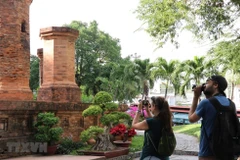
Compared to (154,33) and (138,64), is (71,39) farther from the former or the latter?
(138,64)

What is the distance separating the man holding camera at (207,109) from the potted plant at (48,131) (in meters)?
6.62

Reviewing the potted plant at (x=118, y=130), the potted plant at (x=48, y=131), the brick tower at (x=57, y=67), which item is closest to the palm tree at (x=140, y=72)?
the brick tower at (x=57, y=67)

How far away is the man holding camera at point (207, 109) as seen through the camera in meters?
3.91

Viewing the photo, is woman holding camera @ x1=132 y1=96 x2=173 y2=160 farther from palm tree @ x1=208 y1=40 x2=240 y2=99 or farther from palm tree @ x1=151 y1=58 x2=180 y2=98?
palm tree @ x1=151 y1=58 x2=180 y2=98

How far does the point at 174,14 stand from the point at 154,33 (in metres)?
1.04

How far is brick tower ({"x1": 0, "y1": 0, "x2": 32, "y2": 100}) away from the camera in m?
11.0

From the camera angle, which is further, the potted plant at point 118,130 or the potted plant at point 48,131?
the potted plant at point 118,130

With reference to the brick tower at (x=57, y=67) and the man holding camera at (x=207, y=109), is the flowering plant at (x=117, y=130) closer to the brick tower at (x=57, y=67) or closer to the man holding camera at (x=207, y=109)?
the brick tower at (x=57, y=67)

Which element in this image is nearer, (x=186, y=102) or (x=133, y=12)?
(x=133, y=12)

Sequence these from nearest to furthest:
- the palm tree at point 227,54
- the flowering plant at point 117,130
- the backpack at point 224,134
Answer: the backpack at point 224,134 → the flowering plant at point 117,130 → the palm tree at point 227,54

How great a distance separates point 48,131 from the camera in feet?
33.3

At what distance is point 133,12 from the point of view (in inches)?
500

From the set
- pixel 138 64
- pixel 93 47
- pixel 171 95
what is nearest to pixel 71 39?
pixel 138 64

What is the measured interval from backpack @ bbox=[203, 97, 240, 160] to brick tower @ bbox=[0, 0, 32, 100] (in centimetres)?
822
